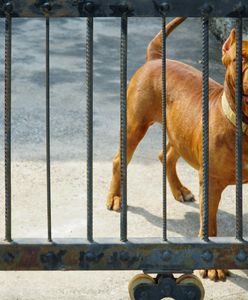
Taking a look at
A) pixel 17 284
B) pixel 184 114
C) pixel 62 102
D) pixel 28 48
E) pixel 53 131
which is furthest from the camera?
pixel 28 48

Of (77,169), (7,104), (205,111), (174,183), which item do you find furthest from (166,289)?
(77,169)

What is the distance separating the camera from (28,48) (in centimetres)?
995

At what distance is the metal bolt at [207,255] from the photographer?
13.0 ft

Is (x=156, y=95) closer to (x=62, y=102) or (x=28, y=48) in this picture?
(x=62, y=102)

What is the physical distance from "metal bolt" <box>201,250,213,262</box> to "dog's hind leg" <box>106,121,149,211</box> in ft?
6.80

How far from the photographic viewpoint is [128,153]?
6082mm

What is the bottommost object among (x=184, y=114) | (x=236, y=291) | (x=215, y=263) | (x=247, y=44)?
(x=236, y=291)

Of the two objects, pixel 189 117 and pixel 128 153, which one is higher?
pixel 189 117

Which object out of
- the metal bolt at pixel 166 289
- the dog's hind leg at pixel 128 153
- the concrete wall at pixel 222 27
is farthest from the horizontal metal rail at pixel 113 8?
the concrete wall at pixel 222 27

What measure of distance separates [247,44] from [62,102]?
372 centimetres

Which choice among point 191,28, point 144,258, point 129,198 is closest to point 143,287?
point 144,258

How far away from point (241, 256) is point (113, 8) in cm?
105

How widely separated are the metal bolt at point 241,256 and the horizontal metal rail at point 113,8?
896 millimetres

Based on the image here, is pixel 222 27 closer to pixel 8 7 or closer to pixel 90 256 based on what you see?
pixel 90 256
